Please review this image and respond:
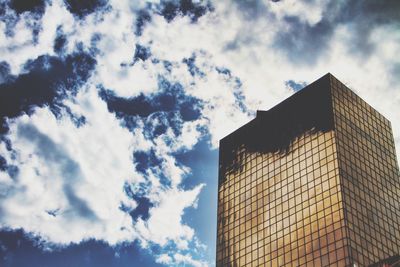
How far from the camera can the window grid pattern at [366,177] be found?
9375 centimetres

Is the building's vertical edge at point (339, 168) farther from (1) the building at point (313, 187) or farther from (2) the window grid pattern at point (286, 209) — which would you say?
(2) the window grid pattern at point (286, 209)

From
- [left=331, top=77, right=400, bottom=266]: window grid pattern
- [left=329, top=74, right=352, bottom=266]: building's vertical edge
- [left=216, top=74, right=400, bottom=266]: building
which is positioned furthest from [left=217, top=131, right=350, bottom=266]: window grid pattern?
[left=331, top=77, right=400, bottom=266]: window grid pattern

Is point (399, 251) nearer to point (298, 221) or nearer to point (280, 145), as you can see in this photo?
point (298, 221)

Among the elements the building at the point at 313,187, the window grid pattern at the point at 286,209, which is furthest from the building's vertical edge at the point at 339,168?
the window grid pattern at the point at 286,209

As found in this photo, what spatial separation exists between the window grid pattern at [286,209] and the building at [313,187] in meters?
0.21

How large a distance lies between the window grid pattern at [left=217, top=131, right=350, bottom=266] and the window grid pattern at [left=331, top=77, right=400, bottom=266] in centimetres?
276

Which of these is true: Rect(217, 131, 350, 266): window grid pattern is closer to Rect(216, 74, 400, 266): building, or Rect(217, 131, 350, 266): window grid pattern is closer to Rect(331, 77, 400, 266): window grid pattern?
Rect(216, 74, 400, 266): building

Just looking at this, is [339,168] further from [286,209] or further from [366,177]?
[286,209]

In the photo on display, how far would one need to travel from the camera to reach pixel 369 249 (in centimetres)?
9256

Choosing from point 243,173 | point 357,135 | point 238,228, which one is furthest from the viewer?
point 243,173

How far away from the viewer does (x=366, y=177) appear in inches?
4122

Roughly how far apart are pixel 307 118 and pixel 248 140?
20.5m

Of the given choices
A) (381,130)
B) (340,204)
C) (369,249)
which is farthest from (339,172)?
(381,130)

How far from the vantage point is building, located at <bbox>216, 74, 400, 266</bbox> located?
94.6 m
